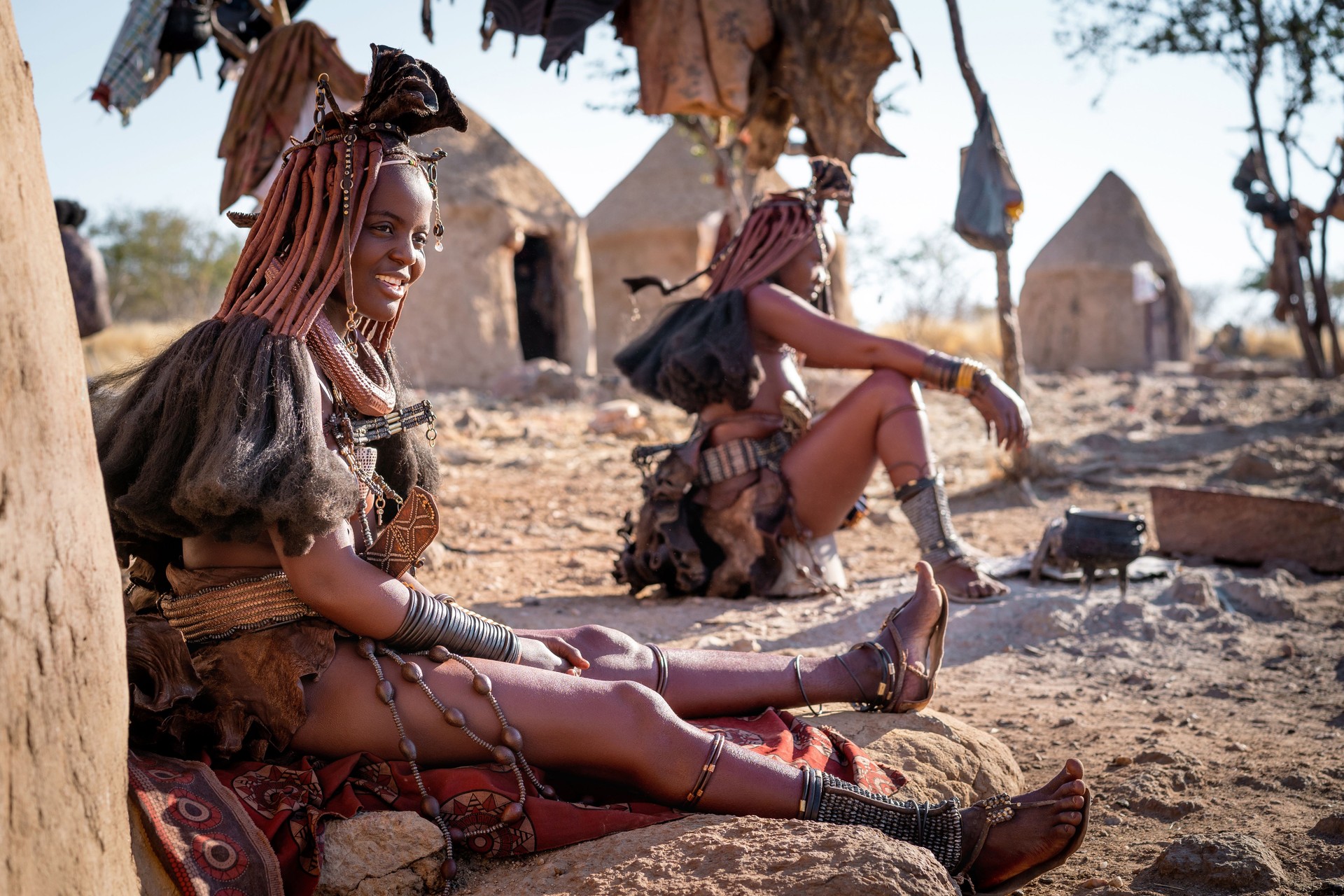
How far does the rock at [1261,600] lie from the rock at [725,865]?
10.4ft

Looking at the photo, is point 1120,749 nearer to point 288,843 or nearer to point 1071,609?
point 1071,609

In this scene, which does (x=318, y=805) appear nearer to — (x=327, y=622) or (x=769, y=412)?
(x=327, y=622)

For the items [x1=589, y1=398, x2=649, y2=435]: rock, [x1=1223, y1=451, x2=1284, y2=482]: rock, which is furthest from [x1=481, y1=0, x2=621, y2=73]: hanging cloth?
[x1=1223, y1=451, x2=1284, y2=482]: rock

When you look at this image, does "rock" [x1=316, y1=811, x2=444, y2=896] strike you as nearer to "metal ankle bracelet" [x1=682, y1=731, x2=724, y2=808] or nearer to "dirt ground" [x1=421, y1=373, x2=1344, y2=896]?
"metal ankle bracelet" [x1=682, y1=731, x2=724, y2=808]

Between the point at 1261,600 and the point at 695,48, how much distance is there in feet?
13.7

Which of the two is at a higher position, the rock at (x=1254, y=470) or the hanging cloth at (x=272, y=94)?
the hanging cloth at (x=272, y=94)

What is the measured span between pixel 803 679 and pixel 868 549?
11.5 feet

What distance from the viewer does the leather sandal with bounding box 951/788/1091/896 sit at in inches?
83.5

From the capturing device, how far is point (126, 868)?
1585 mm

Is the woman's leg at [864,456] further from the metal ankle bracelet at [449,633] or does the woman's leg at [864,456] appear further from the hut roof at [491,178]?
A: the hut roof at [491,178]

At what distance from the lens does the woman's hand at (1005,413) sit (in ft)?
13.4

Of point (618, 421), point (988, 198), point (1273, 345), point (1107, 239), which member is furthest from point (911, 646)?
point (1273, 345)

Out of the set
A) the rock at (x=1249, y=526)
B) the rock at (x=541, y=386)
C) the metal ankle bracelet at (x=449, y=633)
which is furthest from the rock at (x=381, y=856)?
the rock at (x=541, y=386)

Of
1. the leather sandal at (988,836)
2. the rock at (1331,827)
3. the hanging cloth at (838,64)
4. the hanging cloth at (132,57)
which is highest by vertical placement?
the hanging cloth at (132,57)
